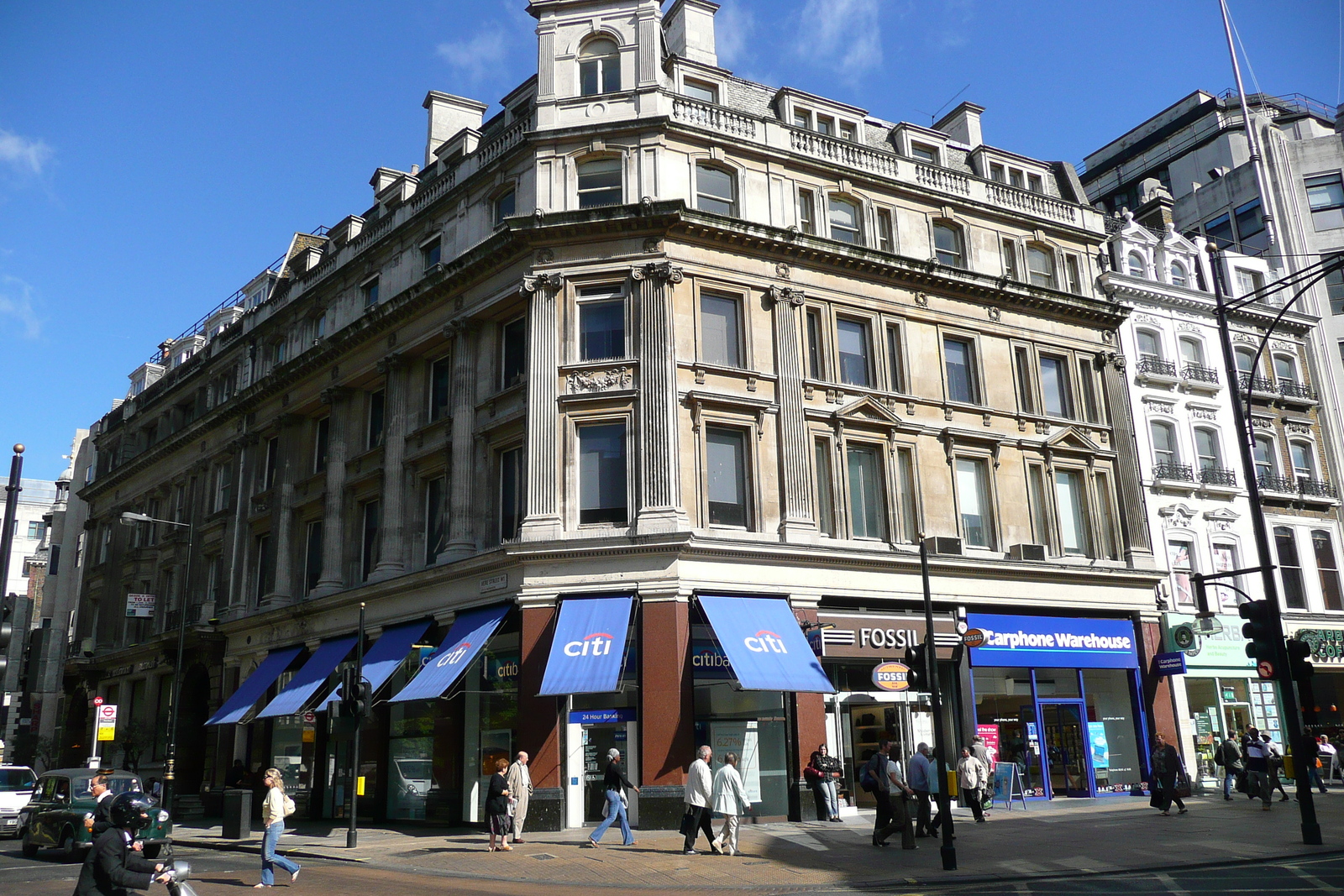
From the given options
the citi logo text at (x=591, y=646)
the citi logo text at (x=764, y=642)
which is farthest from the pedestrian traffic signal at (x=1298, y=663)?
the citi logo text at (x=591, y=646)

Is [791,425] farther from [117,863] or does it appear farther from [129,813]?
[117,863]

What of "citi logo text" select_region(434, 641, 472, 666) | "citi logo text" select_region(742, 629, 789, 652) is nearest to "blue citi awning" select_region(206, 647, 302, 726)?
→ "citi logo text" select_region(434, 641, 472, 666)

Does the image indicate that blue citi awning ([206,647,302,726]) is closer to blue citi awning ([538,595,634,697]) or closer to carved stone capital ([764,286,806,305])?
blue citi awning ([538,595,634,697])

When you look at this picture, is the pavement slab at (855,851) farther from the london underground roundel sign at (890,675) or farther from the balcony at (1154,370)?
the balcony at (1154,370)

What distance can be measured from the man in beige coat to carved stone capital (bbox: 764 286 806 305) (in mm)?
13136

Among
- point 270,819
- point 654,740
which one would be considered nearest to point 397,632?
point 654,740

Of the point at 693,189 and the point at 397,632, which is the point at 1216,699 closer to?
the point at 693,189

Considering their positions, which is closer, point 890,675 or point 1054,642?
point 890,675

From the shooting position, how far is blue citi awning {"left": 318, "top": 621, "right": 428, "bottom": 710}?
2639 cm

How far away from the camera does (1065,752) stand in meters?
28.3

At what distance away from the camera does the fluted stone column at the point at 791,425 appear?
2544 centimetres

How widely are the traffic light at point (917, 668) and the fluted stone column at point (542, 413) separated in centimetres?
972

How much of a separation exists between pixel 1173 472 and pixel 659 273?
19109 mm

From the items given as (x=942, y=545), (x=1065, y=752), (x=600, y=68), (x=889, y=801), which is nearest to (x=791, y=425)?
(x=942, y=545)
